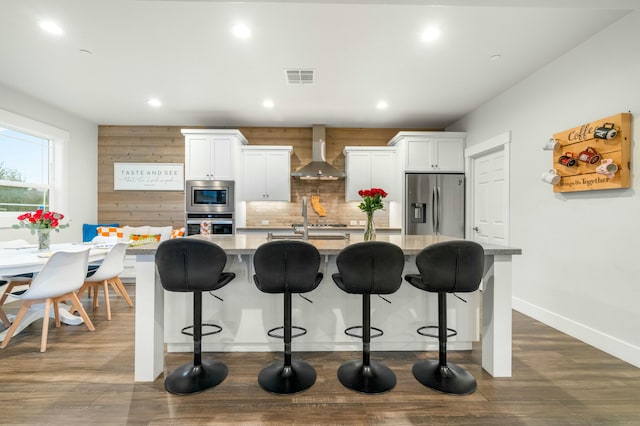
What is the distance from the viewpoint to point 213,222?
15.2ft

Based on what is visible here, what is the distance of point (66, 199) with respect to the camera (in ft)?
14.8

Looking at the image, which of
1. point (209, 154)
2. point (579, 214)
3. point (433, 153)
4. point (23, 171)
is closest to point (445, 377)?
point (579, 214)

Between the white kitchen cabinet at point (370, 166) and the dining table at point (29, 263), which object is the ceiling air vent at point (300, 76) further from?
the dining table at point (29, 263)

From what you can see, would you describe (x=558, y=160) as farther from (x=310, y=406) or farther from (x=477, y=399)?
(x=310, y=406)

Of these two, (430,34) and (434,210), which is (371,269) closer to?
(430,34)

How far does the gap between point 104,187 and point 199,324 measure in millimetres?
4669

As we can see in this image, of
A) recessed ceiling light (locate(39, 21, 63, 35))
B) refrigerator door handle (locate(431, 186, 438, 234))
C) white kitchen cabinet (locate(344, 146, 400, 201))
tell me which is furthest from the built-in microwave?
refrigerator door handle (locate(431, 186, 438, 234))

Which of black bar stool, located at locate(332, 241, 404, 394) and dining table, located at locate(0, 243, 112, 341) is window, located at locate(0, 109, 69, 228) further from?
black bar stool, located at locate(332, 241, 404, 394)

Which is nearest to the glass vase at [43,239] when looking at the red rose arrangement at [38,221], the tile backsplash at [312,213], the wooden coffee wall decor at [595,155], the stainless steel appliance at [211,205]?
the red rose arrangement at [38,221]

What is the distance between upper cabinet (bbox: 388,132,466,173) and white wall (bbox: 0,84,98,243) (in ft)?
17.3

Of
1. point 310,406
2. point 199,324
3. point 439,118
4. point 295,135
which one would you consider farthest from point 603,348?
point 295,135

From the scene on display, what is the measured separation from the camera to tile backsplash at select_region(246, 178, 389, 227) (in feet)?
17.3

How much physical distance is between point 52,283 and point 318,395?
2.41 m

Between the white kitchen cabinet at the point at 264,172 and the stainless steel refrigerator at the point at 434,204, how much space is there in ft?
6.86
